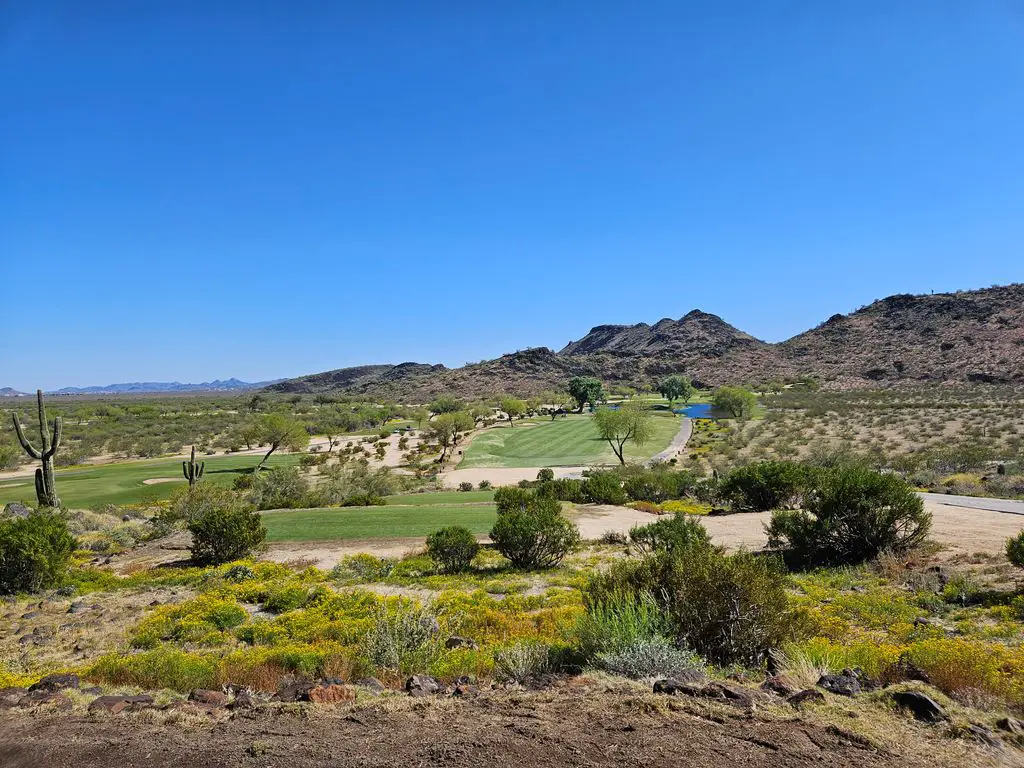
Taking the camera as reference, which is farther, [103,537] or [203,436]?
[203,436]

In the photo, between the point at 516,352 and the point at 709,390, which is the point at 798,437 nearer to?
the point at 709,390

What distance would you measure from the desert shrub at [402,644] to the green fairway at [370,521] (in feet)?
40.0

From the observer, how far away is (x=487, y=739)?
4754 millimetres

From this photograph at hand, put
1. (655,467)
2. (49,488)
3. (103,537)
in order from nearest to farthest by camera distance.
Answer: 1. (103,537)
2. (49,488)
3. (655,467)

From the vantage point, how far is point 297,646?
8594mm

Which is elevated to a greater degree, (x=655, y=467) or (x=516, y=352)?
(x=516, y=352)

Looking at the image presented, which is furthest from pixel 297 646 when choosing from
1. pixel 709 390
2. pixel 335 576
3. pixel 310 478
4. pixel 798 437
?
pixel 709 390

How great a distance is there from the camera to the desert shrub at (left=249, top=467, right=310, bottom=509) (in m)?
28.4

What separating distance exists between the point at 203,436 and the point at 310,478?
3386 cm

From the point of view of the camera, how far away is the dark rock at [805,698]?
5270 millimetres

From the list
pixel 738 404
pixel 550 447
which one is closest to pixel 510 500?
pixel 550 447

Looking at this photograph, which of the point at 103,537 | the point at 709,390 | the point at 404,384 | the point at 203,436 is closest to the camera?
the point at 103,537

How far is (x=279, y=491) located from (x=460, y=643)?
27341 mm

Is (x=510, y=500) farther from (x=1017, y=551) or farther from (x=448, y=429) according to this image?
(x=448, y=429)
